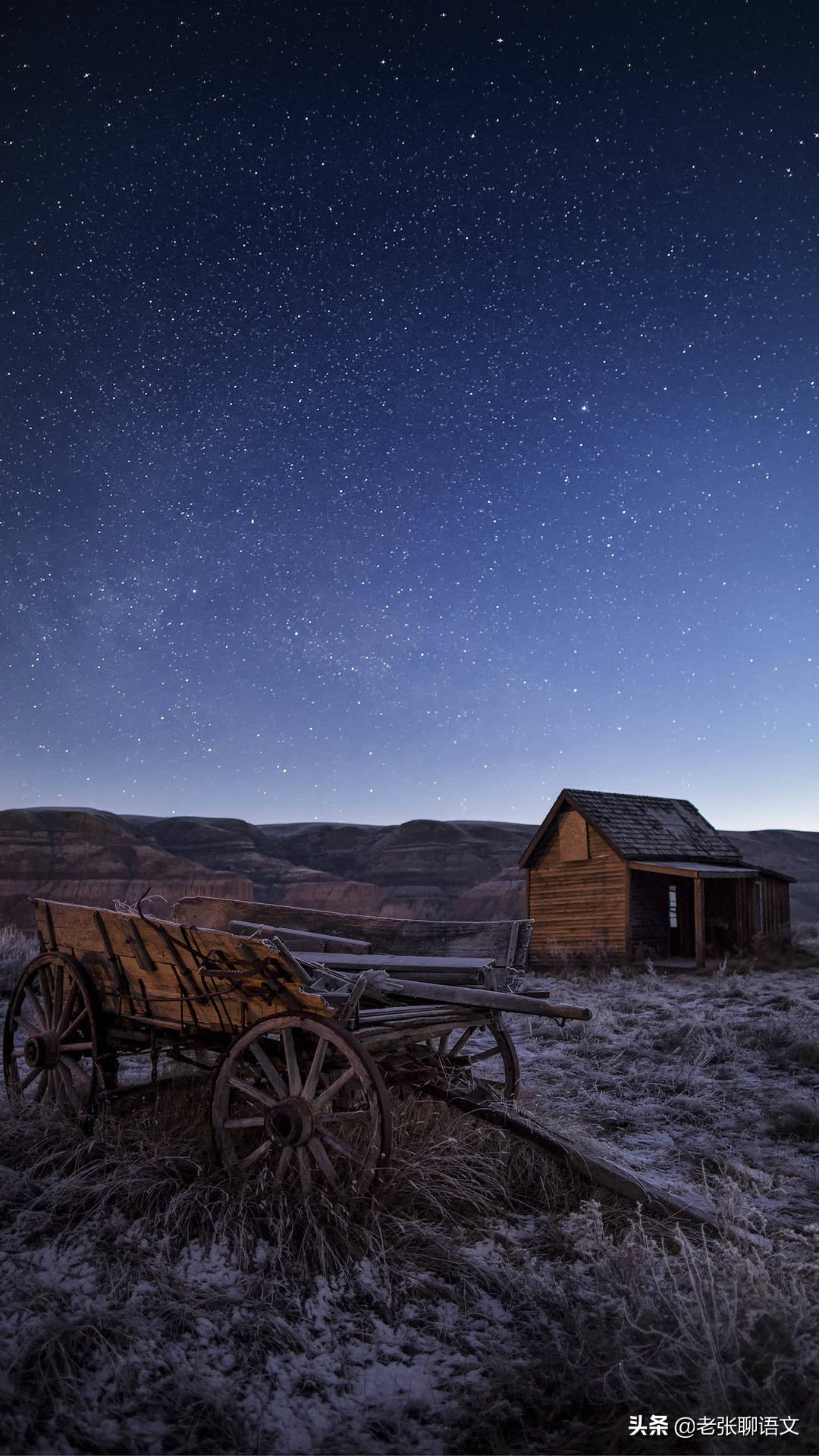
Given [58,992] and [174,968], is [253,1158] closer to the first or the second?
[174,968]

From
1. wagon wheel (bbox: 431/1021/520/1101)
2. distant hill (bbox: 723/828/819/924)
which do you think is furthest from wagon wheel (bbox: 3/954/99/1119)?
distant hill (bbox: 723/828/819/924)

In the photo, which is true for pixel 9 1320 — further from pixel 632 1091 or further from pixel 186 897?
pixel 632 1091

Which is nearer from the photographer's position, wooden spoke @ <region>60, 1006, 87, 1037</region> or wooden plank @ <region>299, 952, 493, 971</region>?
wooden plank @ <region>299, 952, 493, 971</region>

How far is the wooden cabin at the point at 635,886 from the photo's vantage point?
66.0 feet

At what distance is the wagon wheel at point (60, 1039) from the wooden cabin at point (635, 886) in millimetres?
15999

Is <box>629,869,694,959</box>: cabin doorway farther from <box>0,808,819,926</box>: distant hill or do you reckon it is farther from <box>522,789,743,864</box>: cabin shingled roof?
<box>0,808,819,926</box>: distant hill

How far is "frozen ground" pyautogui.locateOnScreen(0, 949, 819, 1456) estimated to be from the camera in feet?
8.20

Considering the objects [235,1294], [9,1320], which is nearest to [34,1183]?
[9,1320]

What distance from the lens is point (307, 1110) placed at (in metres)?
3.63

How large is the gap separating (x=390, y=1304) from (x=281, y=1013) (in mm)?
1222

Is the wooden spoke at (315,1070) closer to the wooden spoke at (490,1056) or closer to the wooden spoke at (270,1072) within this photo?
the wooden spoke at (270,1072)

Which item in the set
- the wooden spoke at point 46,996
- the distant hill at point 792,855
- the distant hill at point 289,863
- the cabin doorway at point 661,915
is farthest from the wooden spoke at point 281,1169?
the distant hill at point 792,855

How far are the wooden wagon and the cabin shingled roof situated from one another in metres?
15.6

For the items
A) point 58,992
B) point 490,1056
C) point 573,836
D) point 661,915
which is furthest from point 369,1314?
point 661,915
